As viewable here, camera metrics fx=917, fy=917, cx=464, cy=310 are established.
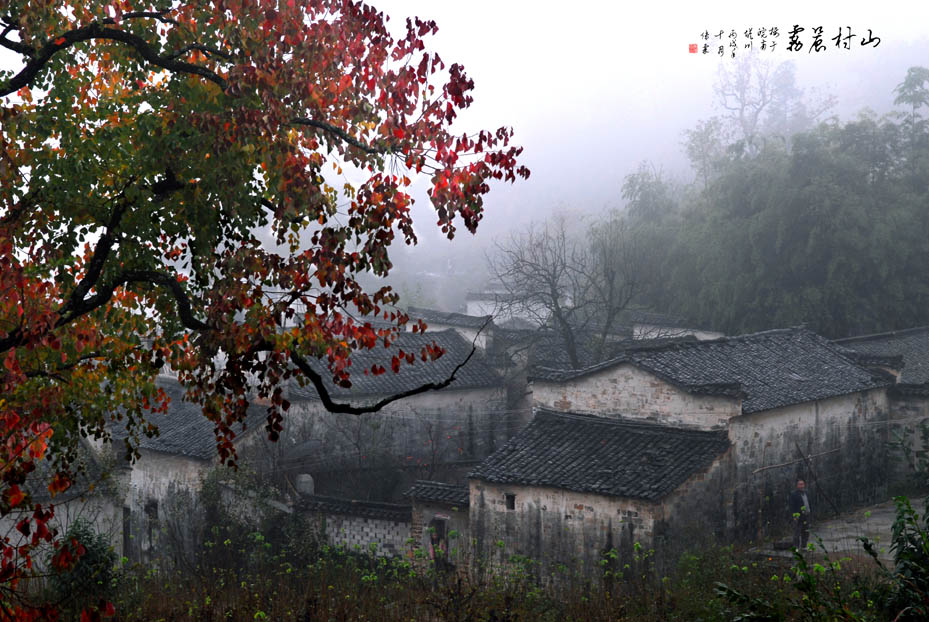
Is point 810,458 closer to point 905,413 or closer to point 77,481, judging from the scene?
point 905,413

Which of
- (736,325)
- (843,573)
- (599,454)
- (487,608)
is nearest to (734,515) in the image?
(599,454)

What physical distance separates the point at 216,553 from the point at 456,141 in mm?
14518

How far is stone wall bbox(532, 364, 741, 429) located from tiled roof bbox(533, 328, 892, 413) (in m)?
0.19

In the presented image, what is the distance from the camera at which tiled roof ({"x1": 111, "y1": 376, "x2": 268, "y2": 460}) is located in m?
20.8

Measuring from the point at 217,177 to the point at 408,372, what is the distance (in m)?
20.3

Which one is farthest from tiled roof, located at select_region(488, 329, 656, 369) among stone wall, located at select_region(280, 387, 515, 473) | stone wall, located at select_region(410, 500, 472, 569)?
stone wall, located at select_region(410, 500, 472, 569)

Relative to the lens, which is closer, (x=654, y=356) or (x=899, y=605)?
(x=899, y=605)

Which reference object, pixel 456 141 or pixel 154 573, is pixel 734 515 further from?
pixel 456 141

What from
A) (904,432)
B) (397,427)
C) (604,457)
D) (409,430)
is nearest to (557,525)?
(604,457)

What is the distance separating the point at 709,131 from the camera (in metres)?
50.3

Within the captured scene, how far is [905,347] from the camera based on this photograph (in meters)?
27.5

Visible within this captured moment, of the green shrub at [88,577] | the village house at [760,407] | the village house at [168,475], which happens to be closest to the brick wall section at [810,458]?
the village house at [760,407]

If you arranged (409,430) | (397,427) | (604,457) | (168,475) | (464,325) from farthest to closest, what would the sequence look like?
(464,325)
(409,430)
(397,427)
(168,475)
(604,457)

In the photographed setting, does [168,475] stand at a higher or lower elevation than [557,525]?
higher
